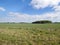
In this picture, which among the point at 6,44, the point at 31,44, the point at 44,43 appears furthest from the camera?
the point at 44,43

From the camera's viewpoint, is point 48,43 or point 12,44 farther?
point 48,43

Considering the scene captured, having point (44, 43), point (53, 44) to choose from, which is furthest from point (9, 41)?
point (53, 44)

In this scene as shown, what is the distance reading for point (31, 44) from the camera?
52.4ft

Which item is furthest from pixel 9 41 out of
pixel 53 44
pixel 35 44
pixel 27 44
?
pixel 53 44

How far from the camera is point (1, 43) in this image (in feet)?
49.8

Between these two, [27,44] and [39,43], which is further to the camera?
[39,43]

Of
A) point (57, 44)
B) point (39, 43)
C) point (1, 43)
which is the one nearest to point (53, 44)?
point (57, 44)

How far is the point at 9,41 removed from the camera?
1599 cm

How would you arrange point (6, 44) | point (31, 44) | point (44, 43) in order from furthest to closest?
point (44, 43) → point (31, 44) → point (6, 44)

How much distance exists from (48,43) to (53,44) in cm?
78

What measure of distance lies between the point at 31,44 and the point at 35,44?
820 millimetres

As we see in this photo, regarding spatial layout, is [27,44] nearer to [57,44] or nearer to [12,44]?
[12,44]

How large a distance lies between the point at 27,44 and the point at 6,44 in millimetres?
2667

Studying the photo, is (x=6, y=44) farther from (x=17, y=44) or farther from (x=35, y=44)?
(x=35, y=44)
